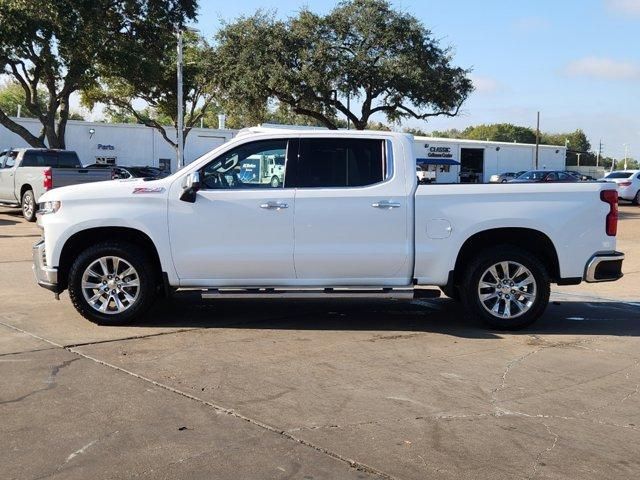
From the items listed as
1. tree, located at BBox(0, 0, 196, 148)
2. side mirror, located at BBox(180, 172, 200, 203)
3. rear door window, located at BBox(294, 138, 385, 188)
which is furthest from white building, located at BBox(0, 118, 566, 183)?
side mirror, located at BBox(180, 172, 200, 203)

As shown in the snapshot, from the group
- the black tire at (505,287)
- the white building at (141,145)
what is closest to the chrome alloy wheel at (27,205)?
the black tire at (505,287)

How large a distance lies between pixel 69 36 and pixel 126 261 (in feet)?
72.0

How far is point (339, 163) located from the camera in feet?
23.7

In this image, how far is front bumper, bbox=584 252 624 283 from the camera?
23.5 feet

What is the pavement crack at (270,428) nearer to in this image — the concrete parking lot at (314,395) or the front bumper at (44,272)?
the concrete parking lot at (314,395)

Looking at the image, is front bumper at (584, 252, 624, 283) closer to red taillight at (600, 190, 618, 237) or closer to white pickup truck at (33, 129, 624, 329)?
white pickup truck at (33, 129, 624, 329)

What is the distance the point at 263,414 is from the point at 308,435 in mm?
470

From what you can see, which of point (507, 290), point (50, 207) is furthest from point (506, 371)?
point (50, 207)

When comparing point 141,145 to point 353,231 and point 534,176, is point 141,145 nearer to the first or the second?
point 534,176

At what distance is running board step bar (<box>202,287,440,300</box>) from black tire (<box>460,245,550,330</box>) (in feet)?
1.35

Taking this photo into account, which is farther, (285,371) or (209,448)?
(285,371)

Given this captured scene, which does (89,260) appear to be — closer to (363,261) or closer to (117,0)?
(363,261)

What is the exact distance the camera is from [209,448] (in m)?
4.19

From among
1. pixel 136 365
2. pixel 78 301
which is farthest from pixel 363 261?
pixel 78 301
